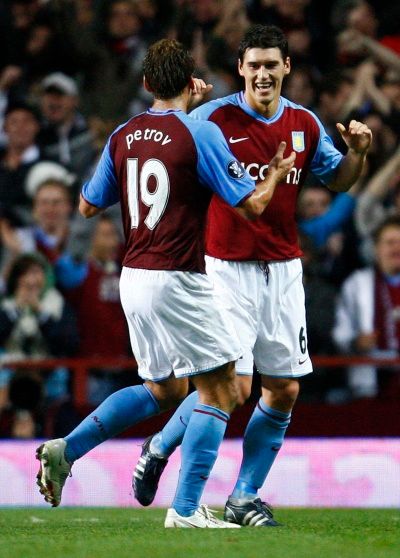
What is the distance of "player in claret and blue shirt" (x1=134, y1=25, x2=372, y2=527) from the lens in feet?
21.6

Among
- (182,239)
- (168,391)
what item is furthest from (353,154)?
(168,391)

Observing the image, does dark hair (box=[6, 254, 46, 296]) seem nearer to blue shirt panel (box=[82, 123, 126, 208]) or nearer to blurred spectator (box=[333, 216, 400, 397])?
blurred spectator (box=[333, 216, 400, 397])

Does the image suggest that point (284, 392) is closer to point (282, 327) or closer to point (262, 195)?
point (282, 327)

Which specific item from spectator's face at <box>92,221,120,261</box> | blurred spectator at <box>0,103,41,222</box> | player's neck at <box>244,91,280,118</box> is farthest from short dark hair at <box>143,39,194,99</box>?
blurred spectator at <box>0,103,41,222</box>

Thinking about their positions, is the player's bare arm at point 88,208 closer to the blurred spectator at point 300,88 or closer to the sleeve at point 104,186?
the sleeve at point 104,186

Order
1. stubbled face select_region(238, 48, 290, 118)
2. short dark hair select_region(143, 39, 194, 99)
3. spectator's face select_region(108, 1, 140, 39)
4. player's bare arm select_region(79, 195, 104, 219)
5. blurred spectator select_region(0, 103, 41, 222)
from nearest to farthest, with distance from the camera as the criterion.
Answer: short dark hair select_region(143, 39, 194, 99), player's bare arm select_region(79, 195, 104, 219), stubbled face select_region(238, 48, 290, 118), blurred spectator select_region(0, 103, 41, 222), spectator's face select_region(108, 1, 140, 39)

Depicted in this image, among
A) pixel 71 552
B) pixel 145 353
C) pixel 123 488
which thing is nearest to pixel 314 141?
pixel 145 353

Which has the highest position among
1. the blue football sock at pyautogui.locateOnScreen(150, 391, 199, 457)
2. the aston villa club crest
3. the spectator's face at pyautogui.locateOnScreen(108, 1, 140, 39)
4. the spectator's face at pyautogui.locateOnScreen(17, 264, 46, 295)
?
the spectator's face at pyautogui.locateOnScreen(108, 1, 140, 39)

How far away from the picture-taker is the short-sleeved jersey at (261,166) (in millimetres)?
6641

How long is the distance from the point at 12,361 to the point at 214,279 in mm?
3387

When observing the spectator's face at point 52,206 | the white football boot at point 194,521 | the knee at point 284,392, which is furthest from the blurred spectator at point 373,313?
the white football boot at point 194,521

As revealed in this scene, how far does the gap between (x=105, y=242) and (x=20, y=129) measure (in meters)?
1.88

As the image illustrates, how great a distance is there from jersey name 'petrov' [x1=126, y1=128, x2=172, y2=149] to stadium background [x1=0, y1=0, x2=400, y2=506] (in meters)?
3.79

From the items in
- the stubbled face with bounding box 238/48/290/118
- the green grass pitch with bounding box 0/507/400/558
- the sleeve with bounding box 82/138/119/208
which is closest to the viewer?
the green grass pitch with bounding box 0/507/400/558
